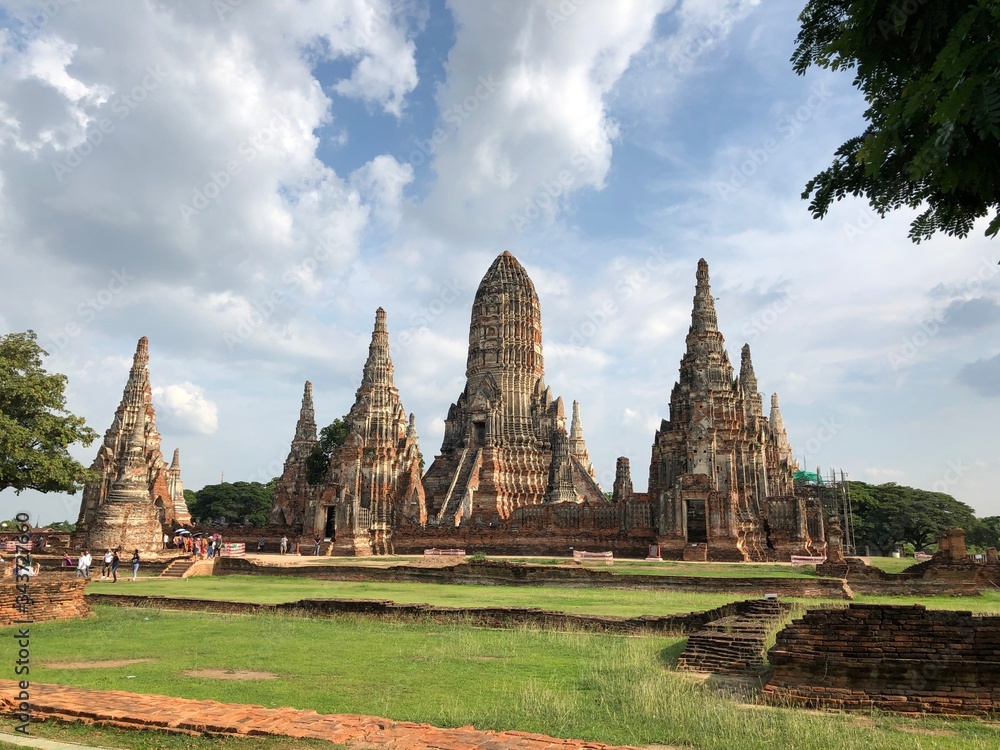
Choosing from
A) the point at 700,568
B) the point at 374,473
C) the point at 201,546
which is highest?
the point at 374,473

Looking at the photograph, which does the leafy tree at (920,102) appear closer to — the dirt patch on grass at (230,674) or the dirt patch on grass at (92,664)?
the dirt patch on grass at (230,674)

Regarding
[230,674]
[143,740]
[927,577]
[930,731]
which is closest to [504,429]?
[927,577]

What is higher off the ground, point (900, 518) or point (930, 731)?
point (900, 518)

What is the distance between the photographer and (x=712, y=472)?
36.5 metres

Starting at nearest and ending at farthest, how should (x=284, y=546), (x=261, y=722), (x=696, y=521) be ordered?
(x=261, y=722)
(x=696, y=521)
(x=284, y=546)

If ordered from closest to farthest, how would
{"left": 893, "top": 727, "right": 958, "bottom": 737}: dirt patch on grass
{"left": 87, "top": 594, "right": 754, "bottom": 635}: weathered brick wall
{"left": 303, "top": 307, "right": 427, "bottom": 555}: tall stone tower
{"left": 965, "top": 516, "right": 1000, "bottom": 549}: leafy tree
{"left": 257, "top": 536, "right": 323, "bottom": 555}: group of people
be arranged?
{"left": 893, "top": 727, "right": 958, "bottom": 737}: dirt patch on grass, {"left": 87, "top": 594, "right": 754, "bottom": 635}: weathered brick wall, {"left": 257, "top": 536, "right": 323, "bottom": 555}: group of people, {"left": 303, "top": 307, "right": 427, "bottom": 555}: tall stone tower, {"left": 965, "top": 516, "right": 1000, "bottom": 549}: leafy tree

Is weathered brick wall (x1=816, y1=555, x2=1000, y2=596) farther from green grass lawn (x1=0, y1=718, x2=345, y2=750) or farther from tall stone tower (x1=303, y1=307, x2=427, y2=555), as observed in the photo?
tall stone tower (x1=303, y1=307, x2=427, y2=555)

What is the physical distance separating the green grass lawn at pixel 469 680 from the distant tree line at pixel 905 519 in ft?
177

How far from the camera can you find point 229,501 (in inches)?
3406

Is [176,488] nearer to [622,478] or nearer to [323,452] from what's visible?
[323,452]

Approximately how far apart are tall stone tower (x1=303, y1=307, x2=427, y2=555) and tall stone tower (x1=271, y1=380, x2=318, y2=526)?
596 cm

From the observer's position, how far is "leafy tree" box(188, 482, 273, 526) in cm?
8494

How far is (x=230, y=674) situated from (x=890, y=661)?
26.4 feet

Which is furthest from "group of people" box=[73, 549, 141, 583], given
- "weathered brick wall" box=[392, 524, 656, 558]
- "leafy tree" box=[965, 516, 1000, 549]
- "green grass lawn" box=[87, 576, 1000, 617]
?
"leafy tree" box=[965, 516, 1000, 549]
